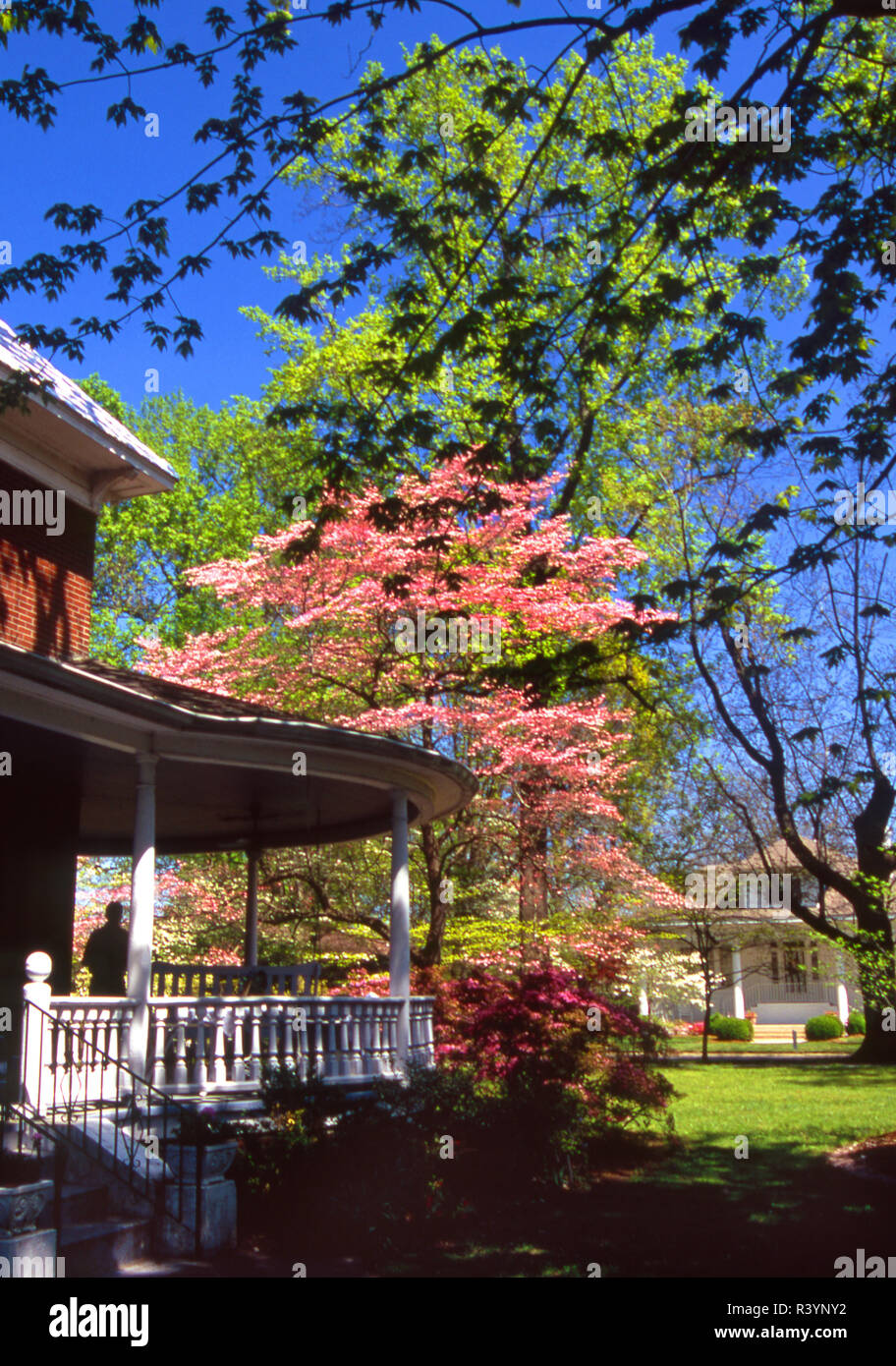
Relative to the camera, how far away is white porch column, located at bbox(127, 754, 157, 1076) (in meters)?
10.3

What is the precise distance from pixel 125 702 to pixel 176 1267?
4.48 m

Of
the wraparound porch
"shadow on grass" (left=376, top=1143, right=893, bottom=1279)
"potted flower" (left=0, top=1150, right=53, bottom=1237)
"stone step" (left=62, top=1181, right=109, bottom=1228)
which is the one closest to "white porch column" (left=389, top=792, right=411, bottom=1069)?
the wraparound porch

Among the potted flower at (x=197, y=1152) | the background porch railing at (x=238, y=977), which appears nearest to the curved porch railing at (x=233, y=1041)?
the potted flower at (x=197, y=1152)

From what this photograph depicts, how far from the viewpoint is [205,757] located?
11.4 m

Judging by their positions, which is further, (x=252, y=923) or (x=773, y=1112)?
(x=773, y=1112)

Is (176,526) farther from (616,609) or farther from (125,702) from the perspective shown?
(125,702)

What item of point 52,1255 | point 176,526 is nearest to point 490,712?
point 52,1255

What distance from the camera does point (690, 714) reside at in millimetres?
28859

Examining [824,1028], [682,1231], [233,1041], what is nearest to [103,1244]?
[233,1041]

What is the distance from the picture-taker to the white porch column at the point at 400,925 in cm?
1318

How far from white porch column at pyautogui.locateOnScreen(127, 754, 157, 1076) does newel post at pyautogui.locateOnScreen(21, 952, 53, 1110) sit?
993 millimetres

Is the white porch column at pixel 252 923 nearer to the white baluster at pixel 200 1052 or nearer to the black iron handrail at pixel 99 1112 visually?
the white baluster at pixel 200 1052

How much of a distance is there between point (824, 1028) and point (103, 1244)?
115 feet

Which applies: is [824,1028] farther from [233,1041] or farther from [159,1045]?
[159,1045]
